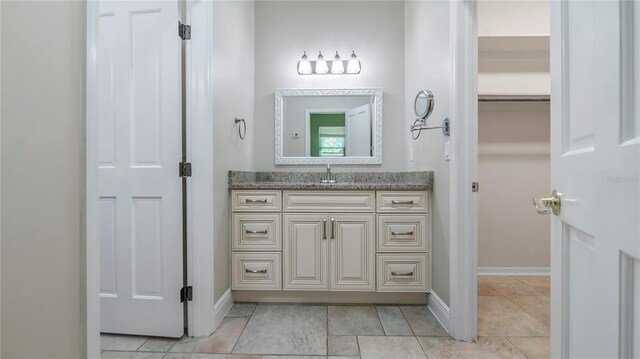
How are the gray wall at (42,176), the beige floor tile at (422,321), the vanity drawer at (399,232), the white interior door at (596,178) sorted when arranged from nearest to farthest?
1. the white interior door at (596,178)
2. the gray wall at (42,176)
3. the beige floor tile at (422,321)
4. the vanity drawer at (399,232)

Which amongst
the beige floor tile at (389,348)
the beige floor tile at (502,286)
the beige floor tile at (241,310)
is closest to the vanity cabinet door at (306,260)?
the beige floor tile at (241,310)

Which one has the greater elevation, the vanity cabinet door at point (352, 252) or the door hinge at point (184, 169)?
the door hinge at point (184, 169)

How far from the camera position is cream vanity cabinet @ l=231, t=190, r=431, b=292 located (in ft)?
6.84

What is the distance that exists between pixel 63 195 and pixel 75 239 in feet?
0.45

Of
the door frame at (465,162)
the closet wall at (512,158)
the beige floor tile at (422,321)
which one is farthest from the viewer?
the closet wall at (512,158)

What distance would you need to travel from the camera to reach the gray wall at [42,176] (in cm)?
69

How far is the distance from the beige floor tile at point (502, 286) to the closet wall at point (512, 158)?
0.11 meters

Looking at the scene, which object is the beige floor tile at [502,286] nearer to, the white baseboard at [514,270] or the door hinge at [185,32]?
the white baseboard at [514,270]

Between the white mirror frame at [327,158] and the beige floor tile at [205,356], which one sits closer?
the beige floor tile at [205,356]

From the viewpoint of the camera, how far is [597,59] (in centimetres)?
60

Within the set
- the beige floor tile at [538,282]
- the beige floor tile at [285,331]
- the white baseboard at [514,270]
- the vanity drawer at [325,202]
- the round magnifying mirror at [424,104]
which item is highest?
the round magnifying mirror at [424,104]

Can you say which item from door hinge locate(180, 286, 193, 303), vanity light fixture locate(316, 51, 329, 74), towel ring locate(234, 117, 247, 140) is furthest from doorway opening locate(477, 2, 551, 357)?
door hinge locate(180, 286, 193, 303)

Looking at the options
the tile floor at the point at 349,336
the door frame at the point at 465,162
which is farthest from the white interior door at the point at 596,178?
the tile floor at the point at 349,336

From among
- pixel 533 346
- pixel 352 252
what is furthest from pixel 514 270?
pixel 352 252
